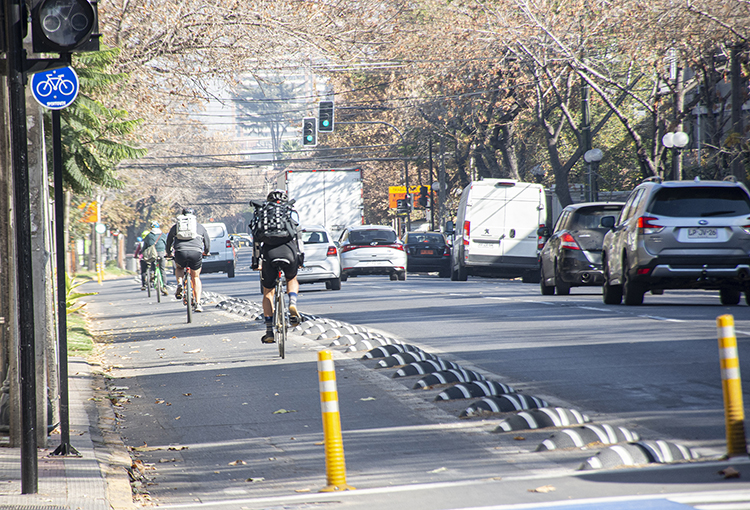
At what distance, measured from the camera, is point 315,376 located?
32.9 feet

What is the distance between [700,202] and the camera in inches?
585

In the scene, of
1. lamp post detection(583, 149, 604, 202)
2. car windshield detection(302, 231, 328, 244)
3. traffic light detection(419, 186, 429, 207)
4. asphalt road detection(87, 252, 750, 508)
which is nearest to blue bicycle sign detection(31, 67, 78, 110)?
asphalt road detection(87, 252, 750, 508)

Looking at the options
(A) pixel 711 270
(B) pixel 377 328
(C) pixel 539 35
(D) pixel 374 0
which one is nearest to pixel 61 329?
(B) pixel 377 328

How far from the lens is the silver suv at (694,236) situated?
48.2 ft

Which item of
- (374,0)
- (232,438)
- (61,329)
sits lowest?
(232,438)

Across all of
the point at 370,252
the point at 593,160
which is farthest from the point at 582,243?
the point at 593,160

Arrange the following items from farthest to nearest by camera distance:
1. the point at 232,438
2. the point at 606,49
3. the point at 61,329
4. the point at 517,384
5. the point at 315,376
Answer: the point at 606,49 → the point at 315,376 → the point at 517,384 → the point at 232,438 → the point at 61,329

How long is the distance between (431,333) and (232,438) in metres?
6.66

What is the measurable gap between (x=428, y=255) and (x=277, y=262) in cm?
2674

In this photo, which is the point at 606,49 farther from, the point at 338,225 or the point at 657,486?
the point at 657,486

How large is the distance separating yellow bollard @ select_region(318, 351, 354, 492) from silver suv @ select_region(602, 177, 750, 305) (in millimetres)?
10322

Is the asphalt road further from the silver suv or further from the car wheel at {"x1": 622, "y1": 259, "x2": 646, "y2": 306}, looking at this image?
the silver suv

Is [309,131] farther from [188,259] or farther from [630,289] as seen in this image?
[630,289]

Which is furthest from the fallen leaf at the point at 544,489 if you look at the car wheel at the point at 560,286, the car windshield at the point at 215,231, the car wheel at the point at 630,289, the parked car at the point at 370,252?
the car windshield at the point at 215,231
